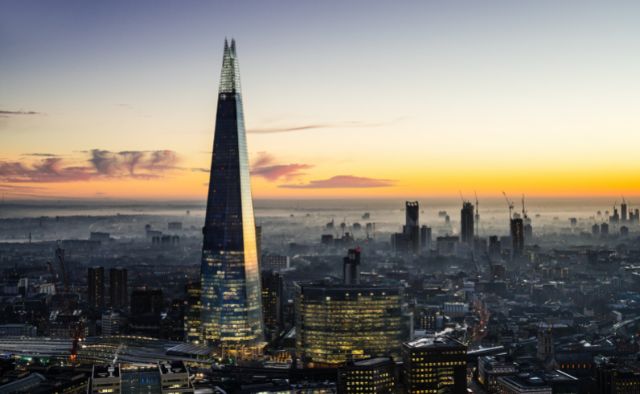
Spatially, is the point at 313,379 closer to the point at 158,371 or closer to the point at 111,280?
the point at 158,371

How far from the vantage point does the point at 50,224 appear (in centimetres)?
8012

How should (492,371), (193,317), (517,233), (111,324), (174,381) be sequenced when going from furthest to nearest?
(517,233), (111,324), (193,317), (492,371), (174,381)

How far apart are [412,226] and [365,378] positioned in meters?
85.2

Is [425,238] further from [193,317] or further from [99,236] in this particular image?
[193,317]

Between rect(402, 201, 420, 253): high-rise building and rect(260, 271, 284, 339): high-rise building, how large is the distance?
188ft

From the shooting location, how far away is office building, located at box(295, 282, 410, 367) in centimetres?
5103

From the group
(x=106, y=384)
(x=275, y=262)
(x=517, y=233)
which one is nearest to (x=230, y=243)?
(x=106, y=384)

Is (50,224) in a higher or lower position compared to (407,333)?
higher

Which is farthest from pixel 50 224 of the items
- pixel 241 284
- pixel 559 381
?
pixel 559 381

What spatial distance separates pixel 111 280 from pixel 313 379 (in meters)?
40.7

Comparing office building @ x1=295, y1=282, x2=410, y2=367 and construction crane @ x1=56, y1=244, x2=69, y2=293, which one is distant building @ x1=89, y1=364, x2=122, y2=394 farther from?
construction crane @ x1=56, y1=244, x2=69, y2=293

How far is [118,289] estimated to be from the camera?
79.8 m

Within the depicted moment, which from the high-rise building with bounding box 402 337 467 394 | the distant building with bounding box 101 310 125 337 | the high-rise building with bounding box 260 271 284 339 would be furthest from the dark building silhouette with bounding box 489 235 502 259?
the high-rise building with bounding box 402 337 467 394

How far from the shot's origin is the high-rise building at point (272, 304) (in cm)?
6234
